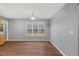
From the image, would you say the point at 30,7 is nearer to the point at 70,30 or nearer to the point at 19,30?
the point at 70,30

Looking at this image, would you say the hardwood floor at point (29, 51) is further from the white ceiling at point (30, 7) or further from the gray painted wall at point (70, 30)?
the white ceiling at point (30, 7)

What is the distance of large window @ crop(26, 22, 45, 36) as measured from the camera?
28.4ft

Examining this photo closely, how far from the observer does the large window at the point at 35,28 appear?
865cm

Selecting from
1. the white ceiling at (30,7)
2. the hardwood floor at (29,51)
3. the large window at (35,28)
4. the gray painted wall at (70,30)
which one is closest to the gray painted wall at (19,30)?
the large window at (35,28)

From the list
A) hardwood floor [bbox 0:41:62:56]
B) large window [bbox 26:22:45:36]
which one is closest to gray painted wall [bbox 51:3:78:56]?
hardwood floor [bbox 0:41:62:56]

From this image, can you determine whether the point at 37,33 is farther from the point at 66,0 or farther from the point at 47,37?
the point at 66,0

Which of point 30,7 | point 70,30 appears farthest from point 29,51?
point 70,30

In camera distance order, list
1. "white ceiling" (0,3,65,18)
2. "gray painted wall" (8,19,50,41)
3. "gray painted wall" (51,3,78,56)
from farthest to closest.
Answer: "gray painted wall" (8,19,50,41)
"white ceiling" (0,3,65,18)
"gray painted wall" (51,3,78,56)

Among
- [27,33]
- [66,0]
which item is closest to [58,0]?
[66,0]

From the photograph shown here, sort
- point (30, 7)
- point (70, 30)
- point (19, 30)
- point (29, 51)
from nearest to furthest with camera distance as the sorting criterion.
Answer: point (70, 30) < point (30, 7) < point (29, 51) < point (19, 30)

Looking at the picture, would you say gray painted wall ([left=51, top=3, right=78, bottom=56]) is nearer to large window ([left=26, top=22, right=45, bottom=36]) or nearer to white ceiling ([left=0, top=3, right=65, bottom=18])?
white ceiling ([left=0, top=3, right=65, bottom=18])

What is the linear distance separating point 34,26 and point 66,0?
7743mm

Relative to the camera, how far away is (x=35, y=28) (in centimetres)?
874

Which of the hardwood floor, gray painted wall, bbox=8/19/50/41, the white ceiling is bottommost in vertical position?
the hardwood floor
